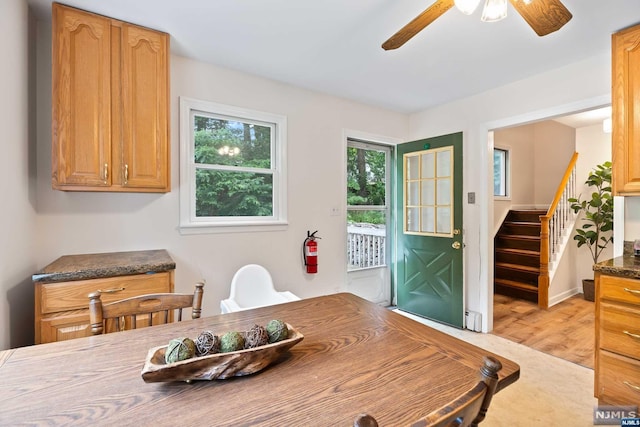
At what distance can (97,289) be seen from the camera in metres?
1.69

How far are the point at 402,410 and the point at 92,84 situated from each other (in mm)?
2354

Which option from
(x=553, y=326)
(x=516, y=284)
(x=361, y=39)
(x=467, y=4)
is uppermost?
(x=361, y=39)

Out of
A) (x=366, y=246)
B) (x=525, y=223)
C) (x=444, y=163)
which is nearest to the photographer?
(x=444, y=163)

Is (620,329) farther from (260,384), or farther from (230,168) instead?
(230,168)

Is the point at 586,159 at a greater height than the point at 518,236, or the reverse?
the point at 586,159

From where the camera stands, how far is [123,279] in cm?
175

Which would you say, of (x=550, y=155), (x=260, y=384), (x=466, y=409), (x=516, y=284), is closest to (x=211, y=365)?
(x=260, y=384)

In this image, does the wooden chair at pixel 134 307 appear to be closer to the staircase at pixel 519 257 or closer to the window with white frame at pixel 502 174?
the staircase at pixel 519 257

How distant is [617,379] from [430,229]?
6.34ft

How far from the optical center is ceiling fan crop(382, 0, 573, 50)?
130cm

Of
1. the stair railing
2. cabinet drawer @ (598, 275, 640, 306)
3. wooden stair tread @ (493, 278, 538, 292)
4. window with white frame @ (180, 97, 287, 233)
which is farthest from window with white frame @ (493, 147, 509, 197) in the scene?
window with white frame @ (180, 97, 287, 233)

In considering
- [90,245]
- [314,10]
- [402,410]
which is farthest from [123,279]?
[314,10]

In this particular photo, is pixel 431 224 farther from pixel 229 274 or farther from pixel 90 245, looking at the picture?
pixel 90 245

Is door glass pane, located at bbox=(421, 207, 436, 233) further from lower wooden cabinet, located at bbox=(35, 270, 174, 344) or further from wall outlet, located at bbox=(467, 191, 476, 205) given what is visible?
lower wooden cabinet, located at bbox=(35, 270, 174, 344)
